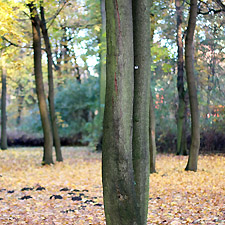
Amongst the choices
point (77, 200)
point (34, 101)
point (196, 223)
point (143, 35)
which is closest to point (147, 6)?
point (143, 35)

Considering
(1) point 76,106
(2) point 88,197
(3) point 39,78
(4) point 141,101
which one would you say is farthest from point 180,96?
(4) point 141,101

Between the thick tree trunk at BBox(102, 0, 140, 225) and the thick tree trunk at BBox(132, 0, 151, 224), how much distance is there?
19 centimetres

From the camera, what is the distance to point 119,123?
12.2 ft

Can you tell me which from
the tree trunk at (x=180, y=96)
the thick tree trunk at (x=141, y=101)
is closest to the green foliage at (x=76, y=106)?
the tree trunk at (x=180, y=96)

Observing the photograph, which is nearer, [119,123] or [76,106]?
[119,123]

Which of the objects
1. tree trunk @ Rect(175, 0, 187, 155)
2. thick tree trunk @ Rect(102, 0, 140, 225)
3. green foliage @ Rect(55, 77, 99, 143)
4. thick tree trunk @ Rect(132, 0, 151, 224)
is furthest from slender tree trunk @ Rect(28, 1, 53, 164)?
green foliage @ Rect(55, 77, 99, 143)

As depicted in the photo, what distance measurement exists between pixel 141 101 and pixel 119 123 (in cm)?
46

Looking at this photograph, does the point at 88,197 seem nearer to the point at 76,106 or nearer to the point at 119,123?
the point at 119,123

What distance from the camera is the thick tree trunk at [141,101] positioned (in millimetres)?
3982

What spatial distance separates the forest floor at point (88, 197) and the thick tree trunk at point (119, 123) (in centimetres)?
196

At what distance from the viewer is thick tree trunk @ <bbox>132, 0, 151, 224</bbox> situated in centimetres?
398

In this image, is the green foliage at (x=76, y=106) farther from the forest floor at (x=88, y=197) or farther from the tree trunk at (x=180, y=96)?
the forest floor at (x=88, y=197)

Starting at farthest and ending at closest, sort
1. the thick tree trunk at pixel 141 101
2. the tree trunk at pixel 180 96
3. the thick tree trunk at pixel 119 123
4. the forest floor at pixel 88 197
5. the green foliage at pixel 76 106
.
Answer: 1. the green foliage at pixel 76 106
2. the tree trunk at pixel 180 96
3. the forest floor at pixel 88 197
4. the thick tree trunk at pixel 141 101
5. the thick tree trunk at pixel 119 123

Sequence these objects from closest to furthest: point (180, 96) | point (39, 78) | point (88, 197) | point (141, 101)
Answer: point (141, 101), point (88, 197), point (39, 78), point (180, 96)
